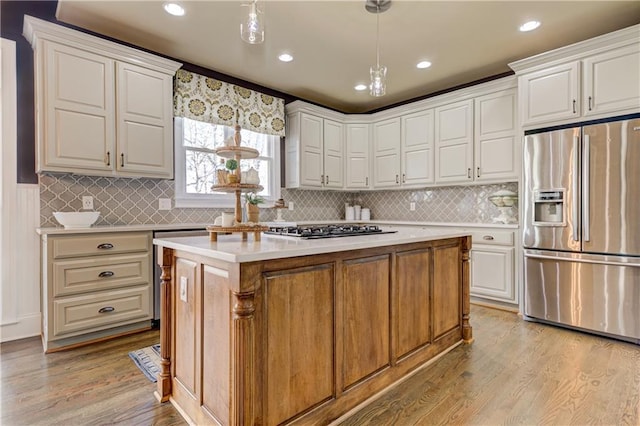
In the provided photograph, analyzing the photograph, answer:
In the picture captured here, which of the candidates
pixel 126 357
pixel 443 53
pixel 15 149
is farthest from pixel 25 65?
pixel 443 53

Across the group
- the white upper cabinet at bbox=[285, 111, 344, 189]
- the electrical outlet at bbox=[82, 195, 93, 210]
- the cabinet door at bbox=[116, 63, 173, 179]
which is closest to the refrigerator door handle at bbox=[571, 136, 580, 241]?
the white upper cabinet at bbox=[285, 111, 344, 189]

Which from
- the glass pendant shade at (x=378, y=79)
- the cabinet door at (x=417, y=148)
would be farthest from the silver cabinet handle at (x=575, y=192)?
the glass pendant shade at (x=378, y=79)

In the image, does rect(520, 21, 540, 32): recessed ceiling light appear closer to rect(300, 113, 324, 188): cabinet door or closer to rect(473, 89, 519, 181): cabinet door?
rect(473, 89, 519, 181): cabinet door

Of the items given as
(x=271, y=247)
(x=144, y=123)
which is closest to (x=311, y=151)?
(x=144, y=123)

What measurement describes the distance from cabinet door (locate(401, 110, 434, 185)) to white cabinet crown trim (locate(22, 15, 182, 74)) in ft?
9.85

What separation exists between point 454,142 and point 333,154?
166 centimetres

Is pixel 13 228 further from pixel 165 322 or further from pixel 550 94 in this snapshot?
pixel 550 94

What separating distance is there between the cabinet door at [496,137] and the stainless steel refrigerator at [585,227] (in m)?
0.41

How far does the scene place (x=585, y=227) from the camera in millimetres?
2889

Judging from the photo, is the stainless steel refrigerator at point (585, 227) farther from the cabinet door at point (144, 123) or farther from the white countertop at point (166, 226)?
the cabinet door at point (144, 123)

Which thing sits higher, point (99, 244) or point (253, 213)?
point (253, 213)

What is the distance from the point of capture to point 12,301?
2789mm

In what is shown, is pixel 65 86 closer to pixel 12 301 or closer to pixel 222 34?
pixel 222 34

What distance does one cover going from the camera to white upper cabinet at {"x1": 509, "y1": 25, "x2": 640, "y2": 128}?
2711mm
